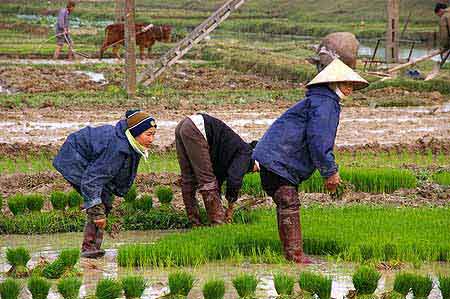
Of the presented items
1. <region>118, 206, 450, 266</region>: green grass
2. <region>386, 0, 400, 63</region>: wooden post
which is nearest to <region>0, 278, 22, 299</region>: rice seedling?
<region>118, 206, 450, 266</region>: green grass

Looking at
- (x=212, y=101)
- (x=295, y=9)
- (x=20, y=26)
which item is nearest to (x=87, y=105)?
(x=212, y=101)

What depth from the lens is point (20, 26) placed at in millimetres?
37281

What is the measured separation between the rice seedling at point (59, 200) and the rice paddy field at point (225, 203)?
11 mm

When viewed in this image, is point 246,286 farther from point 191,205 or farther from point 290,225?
point 191,205

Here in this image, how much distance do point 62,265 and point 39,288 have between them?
2.38 ft

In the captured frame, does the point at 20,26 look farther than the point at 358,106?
Yes

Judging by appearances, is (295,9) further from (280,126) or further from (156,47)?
(280,126)

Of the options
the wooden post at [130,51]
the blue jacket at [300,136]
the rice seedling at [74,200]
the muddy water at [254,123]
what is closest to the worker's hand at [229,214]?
the blue jacket at [300,136]

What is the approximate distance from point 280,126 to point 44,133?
739 centimetres

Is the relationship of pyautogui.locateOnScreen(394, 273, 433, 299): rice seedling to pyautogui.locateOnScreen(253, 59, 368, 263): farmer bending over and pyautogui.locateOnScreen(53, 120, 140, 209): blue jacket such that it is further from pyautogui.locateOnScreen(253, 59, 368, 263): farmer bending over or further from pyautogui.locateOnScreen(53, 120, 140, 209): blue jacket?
pyautogui.locateOnScreen(53, 120, 140, 209): blue jacket

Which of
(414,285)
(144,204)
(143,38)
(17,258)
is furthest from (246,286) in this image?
(143,38)

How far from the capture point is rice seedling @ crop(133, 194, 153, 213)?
9.38 metres

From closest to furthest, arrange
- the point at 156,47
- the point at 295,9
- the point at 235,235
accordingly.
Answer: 1. the point at 235,235
2. the point at 156,47
3. the point at 295,9

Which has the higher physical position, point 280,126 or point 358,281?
point 280,126
